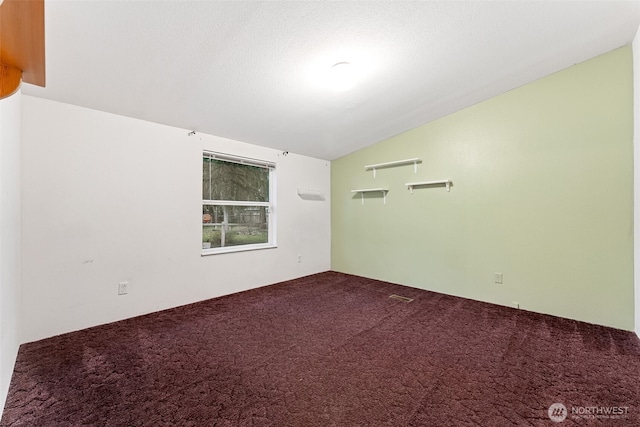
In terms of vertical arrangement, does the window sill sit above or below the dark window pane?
below

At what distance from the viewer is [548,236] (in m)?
2.89

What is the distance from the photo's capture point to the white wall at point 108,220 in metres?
2.27

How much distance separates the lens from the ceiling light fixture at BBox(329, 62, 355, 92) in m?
2.29

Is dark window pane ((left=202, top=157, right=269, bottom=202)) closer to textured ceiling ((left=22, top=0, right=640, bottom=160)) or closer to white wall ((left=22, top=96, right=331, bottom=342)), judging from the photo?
white wall ((left=22, top=96, right=331, bottom=342))

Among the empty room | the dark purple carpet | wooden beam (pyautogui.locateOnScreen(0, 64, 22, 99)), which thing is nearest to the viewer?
wooden beam (pyautogui.locateOnScreen(0, 64, 22, 99))

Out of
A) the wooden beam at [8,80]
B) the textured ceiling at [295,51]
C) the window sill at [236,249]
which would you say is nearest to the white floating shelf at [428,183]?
the textured ceiling at [295,51]

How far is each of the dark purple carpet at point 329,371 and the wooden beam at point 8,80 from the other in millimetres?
1632

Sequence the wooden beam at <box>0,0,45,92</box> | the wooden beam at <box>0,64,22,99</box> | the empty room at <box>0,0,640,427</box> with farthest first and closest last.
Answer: the empty room at <box>0,0,640,427</box>, the wooden beam at <box>0,64,22,99</box>, the wooden beam at <box>0,0,45,92</box>

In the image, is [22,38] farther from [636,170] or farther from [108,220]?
[636,170]

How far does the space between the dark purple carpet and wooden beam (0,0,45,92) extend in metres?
1.74

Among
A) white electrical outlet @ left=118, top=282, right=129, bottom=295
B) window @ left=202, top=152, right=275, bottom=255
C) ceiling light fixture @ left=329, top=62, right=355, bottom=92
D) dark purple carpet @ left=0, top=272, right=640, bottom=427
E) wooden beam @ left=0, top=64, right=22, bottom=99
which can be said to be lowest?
dark purple carpet @ left=0, top=272, right=640, bottom=427

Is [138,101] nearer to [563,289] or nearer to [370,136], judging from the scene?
[370,136]

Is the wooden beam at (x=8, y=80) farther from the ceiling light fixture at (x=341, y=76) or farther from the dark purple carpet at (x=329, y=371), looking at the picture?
the ceiling light fixture at (x=341, y=76)

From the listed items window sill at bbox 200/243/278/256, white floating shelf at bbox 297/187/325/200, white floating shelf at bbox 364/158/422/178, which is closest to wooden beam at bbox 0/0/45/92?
window sill at bbox 200/243/278/256
